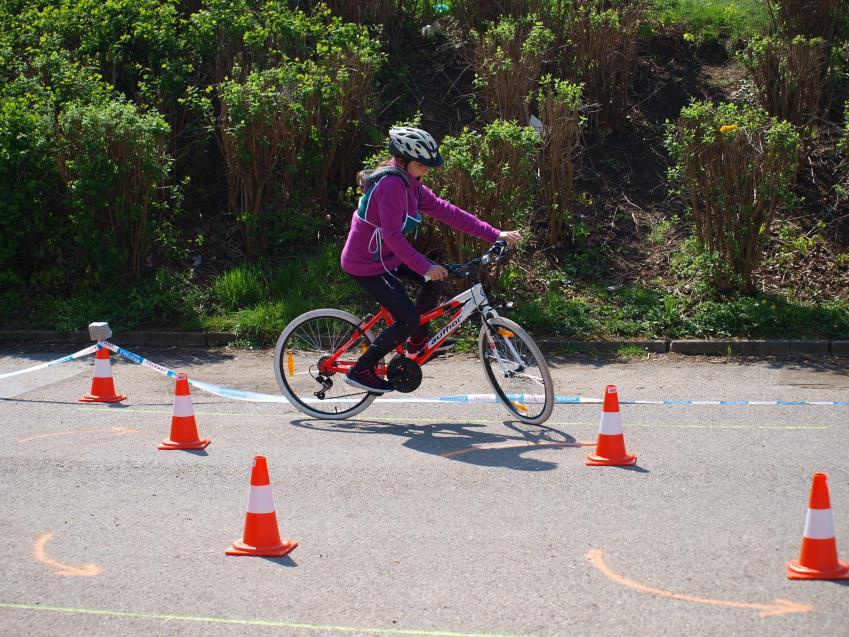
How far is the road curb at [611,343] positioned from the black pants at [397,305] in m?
3.19

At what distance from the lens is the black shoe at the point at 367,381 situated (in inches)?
314

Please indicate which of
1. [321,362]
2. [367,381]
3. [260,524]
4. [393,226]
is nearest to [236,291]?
[321,362]

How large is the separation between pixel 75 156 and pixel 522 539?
26.5 ft

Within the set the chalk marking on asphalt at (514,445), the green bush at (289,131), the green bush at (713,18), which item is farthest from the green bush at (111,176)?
the green bush at (713,18)

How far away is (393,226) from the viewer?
7488 mm

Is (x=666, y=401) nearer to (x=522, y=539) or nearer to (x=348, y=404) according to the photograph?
(x=348, y=404)

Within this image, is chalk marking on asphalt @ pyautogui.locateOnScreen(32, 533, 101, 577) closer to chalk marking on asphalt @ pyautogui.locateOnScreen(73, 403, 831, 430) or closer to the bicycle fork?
chalk marking on asphalt @ pyautogui.locateOnScreen(73, 403, 831, 430)

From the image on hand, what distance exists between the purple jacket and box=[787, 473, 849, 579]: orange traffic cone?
3.37 m

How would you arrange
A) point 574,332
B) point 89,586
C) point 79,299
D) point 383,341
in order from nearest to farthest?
point 89,586 → point 383,341 → point 574,332 → point 79,299

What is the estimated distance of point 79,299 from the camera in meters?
12.0

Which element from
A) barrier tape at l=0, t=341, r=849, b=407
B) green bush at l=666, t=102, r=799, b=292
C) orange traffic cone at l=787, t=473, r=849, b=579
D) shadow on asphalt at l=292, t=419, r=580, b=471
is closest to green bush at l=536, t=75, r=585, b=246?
green bush at l=666, t=102, r=799, b=292

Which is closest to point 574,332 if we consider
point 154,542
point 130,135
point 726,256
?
point 726,256

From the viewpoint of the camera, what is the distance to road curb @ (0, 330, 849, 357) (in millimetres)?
10570

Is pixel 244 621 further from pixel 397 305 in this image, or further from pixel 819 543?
pixel 397 305
